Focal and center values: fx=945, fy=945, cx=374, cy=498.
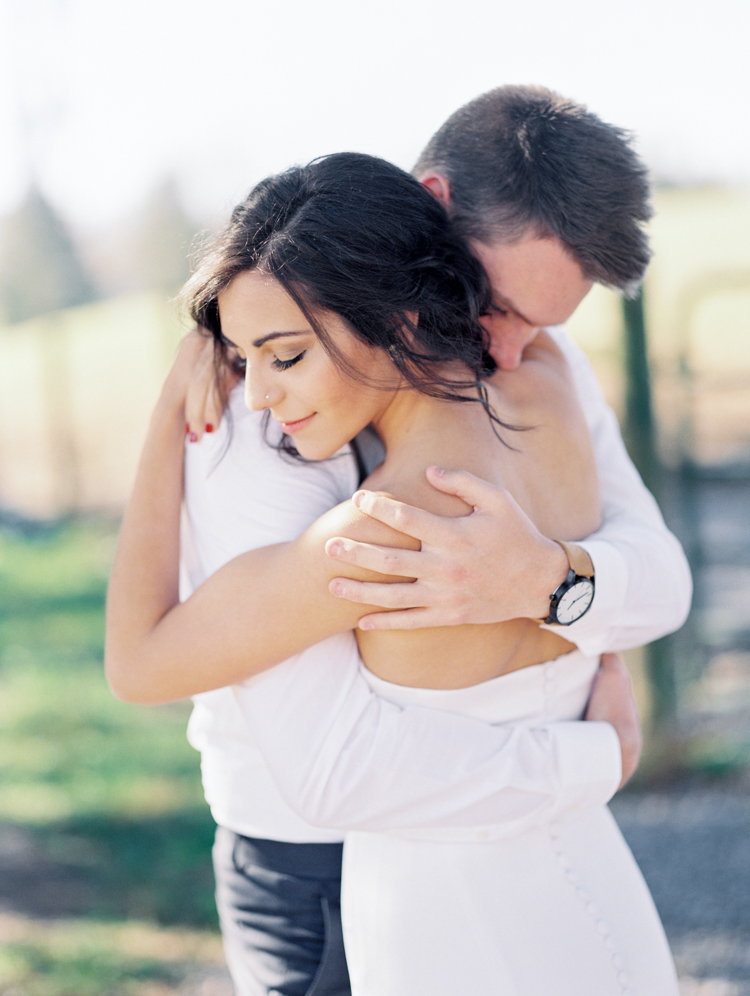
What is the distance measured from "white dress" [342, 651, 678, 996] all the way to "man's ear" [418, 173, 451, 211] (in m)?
0.72

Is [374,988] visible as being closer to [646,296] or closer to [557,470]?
[557,470]

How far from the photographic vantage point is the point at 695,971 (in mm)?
2787

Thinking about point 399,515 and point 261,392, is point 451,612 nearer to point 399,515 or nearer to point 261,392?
point 399,515

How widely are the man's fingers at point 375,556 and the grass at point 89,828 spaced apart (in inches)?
82.0

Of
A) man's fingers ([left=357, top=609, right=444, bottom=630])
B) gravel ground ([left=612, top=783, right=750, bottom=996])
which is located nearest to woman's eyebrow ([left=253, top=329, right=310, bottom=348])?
man's fingers ([left=357, top=609, right=444, bottom=630])

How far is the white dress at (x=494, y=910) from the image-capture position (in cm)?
130

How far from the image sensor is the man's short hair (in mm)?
1347

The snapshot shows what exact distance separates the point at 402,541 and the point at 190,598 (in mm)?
318

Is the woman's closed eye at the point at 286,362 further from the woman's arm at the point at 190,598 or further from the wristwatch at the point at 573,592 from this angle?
the wristwatch at the point at 573,592

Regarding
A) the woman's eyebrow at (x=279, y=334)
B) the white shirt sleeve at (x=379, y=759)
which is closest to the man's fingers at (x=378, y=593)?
the white shirt sleeve at (x=379, y=759)

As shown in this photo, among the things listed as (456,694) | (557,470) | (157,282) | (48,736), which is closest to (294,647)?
(456,694)

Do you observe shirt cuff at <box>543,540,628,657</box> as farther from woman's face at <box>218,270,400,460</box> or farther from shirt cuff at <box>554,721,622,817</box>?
woman's face at <box>218,270,400,460</box>

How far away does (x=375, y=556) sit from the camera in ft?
3.97

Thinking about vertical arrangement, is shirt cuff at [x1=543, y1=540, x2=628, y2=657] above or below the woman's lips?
below
